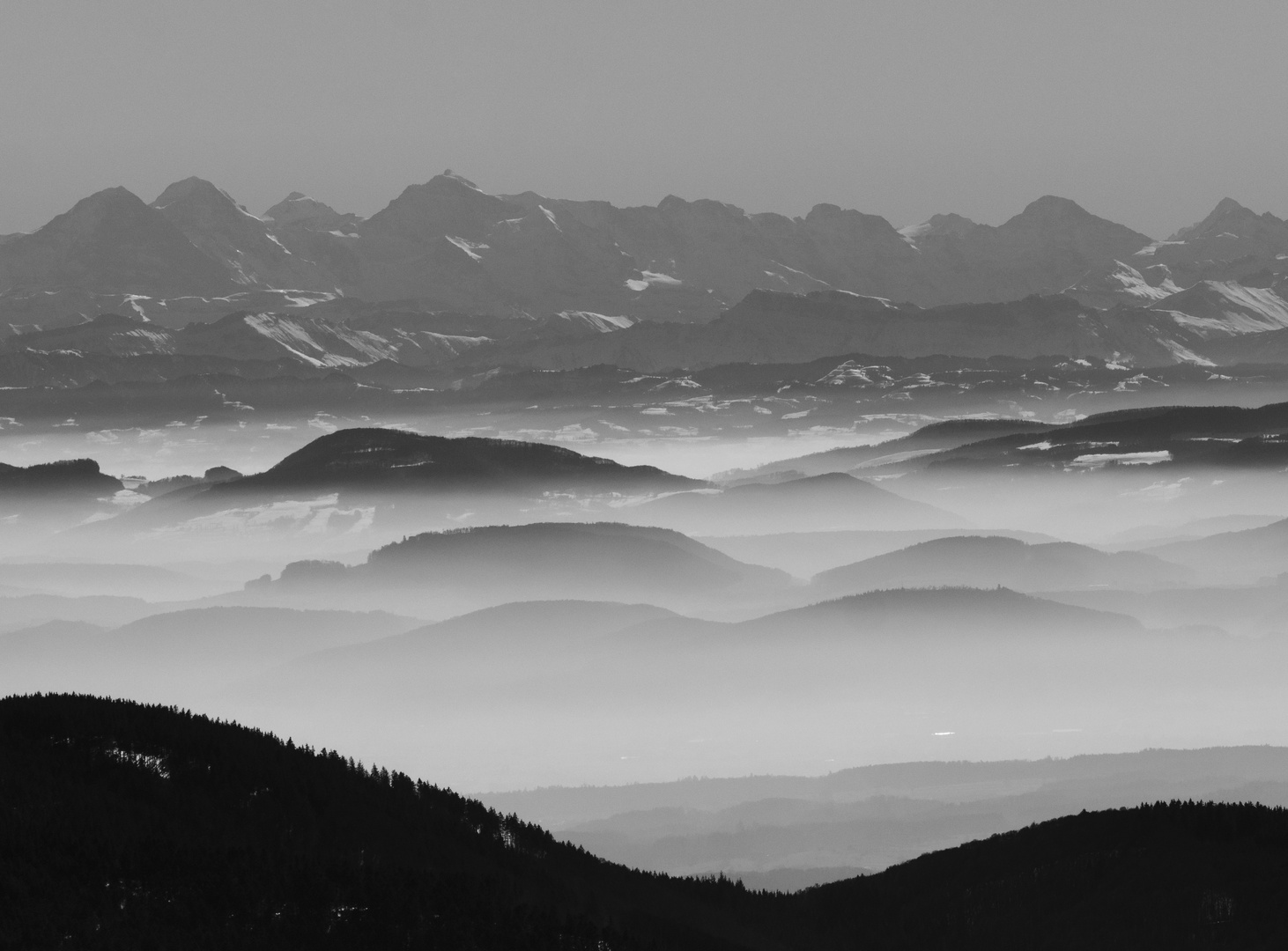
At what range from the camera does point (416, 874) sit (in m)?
61.5

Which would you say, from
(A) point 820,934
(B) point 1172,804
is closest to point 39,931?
(A) point 820,934

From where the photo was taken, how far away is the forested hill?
53562mm

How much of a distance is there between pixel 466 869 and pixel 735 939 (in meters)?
13.6

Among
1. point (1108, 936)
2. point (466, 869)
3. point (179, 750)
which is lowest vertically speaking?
point (1108, 936)

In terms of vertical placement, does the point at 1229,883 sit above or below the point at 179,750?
below

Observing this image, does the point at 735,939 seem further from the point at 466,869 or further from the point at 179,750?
the point at 179,750

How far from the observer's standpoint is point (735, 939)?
242 feet

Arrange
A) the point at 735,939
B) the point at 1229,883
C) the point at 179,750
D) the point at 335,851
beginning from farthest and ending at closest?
the point at 1229,883
the point at 735,939
the point at 179,750
the point at 335,851

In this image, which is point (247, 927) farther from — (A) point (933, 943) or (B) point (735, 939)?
(A) point (933, 943)

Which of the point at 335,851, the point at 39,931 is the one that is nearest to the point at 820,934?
the point at 335,851

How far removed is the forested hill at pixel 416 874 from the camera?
53562 millimetres

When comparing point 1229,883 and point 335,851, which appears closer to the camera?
point 335,851

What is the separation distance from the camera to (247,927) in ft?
173

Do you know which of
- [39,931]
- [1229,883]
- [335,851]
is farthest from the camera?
[1229,883]
